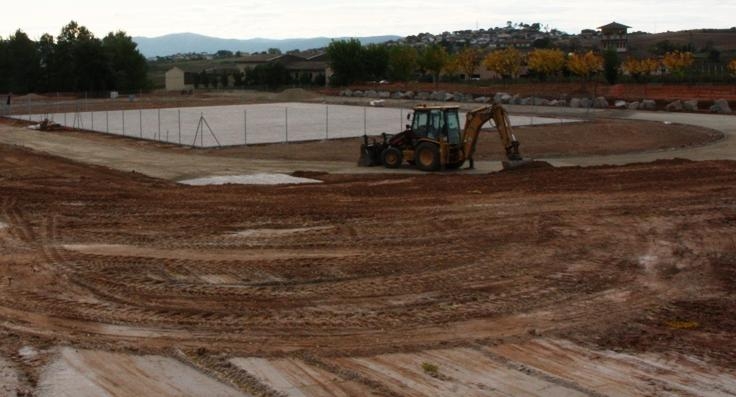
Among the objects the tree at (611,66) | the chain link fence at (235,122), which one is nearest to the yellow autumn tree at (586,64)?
the tree at (611,66)

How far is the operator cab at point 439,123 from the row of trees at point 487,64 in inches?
2389

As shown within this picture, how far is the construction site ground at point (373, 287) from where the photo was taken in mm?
9992

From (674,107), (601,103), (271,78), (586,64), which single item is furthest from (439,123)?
(271,78)

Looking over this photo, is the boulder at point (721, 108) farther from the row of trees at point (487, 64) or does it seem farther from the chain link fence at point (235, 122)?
the row of trees at point (487, 64)

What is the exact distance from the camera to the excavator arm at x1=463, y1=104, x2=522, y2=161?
28484mm

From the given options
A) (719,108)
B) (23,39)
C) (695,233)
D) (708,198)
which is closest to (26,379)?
(695,233)

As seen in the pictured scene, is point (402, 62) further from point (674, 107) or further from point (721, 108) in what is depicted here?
point (721, 108)

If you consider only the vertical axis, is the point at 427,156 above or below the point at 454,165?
above

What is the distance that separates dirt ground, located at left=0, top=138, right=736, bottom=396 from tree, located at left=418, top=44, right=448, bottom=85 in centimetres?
8482

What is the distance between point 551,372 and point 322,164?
23375 mm

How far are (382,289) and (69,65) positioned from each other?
3996 inches

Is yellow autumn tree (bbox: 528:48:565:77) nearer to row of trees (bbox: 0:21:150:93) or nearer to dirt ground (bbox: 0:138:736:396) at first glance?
row of trees (bbox: 0:21:150:93)

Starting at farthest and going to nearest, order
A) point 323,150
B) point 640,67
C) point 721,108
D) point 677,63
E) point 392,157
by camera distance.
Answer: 1. point 677,63
2. point 640,67
3. point 721,108
4. point 323,150
5. point 392,157

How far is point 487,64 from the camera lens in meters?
104
